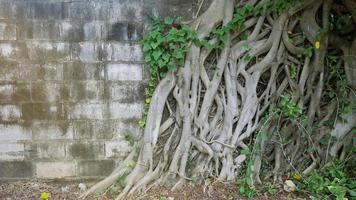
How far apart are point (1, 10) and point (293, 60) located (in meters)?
2.62

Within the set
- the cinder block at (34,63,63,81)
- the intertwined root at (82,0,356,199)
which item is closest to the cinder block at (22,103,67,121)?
the cinder block at (34,63,63,81)

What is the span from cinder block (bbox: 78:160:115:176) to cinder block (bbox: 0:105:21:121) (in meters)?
0.71

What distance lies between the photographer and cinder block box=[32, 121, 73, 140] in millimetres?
3039

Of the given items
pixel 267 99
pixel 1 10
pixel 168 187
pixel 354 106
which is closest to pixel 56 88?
pixel 1 10

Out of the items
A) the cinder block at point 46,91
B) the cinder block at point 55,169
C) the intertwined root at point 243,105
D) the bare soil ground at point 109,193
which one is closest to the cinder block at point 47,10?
the cinder block at point 46,91

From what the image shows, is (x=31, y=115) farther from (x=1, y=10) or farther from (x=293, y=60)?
(x=293, y=60)

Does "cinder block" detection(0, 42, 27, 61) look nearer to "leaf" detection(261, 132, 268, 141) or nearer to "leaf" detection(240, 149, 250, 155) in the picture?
"leaf" detection(240, 149, 250, 155)

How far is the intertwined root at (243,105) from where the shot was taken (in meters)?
2.98

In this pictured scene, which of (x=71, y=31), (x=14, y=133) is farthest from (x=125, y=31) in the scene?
(x=14, y=133)

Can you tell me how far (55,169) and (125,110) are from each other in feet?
2.85

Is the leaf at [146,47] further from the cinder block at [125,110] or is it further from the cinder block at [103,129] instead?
the cinder block at [103,129]

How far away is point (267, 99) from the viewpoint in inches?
121

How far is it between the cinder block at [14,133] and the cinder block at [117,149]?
717 mm

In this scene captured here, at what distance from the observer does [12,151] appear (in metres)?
3.07
